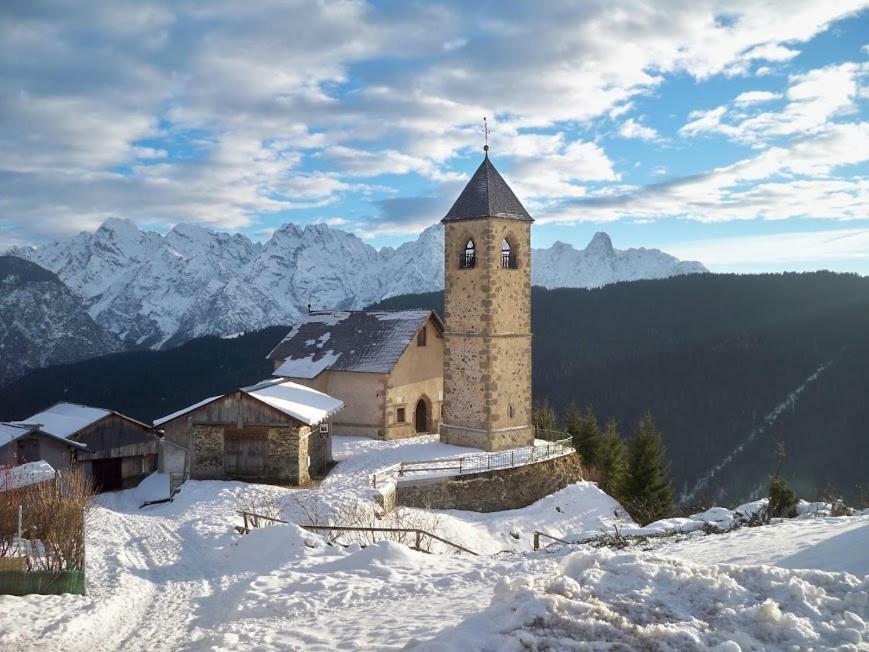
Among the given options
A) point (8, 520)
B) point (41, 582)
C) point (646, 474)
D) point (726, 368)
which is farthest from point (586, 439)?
point (726, 368)

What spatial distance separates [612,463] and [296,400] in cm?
1919

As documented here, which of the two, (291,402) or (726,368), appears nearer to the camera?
(291,402)

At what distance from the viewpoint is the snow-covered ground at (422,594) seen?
24.5ft

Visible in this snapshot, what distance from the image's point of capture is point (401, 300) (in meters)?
164

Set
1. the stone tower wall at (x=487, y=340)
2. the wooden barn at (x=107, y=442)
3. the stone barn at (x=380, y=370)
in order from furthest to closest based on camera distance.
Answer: the stone barn at (x=380, y=370) → the stone tower wall at (x=487, y=340) → the wooden barn at (x=107, y=442)

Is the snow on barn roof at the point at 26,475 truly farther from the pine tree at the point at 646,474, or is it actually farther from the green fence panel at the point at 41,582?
the pine tree at the point at 646,474

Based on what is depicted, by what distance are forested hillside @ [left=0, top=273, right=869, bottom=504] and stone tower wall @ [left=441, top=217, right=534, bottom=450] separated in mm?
65818

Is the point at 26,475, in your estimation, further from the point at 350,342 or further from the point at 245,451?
the point at 350,342

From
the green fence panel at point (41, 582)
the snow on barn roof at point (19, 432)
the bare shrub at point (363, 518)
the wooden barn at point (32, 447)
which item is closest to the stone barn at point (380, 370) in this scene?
the bare shrub at point (363, 518)

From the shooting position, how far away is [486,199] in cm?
2947

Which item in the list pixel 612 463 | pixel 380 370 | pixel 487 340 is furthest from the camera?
pixel 612 463

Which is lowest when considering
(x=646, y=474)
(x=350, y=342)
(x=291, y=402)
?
(x=646, y=474)

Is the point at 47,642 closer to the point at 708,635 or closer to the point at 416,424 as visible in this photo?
the point at 708,635

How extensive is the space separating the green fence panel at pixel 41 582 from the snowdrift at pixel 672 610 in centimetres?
907
